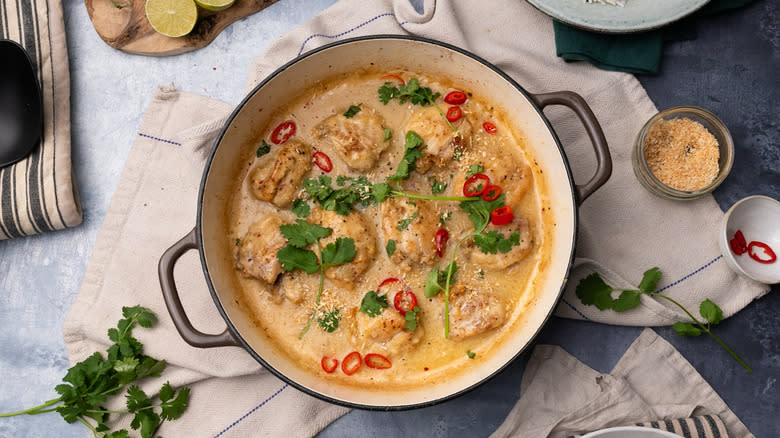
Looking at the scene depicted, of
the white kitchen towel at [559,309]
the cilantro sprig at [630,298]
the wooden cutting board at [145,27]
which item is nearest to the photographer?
the cilantro sprig at [630,298]

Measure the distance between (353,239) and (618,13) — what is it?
2064 mm

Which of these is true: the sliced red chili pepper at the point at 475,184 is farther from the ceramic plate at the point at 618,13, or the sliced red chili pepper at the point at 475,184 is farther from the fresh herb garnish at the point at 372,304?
the ceramic plate at the point at 618,13

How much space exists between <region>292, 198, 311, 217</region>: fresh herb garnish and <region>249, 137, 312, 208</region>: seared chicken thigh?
38mm

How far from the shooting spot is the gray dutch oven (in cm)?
323

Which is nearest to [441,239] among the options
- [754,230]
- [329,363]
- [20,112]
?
[329,363]

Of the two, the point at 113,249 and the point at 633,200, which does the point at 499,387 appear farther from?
the point at 113,249

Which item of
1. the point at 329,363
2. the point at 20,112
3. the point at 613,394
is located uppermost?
the point at 20,112

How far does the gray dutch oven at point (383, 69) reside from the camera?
10.6 ft

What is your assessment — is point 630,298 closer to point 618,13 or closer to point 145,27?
point 618,13

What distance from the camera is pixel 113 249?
3.73m

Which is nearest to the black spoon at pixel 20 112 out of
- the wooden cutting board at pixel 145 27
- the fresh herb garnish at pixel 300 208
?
the wooden cutting board at pixel 145 27

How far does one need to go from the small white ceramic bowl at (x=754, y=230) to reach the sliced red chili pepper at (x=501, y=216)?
4.32 feet

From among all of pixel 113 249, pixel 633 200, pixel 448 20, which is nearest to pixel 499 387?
pixel 633 200

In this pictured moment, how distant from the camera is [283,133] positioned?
12.1 feet
